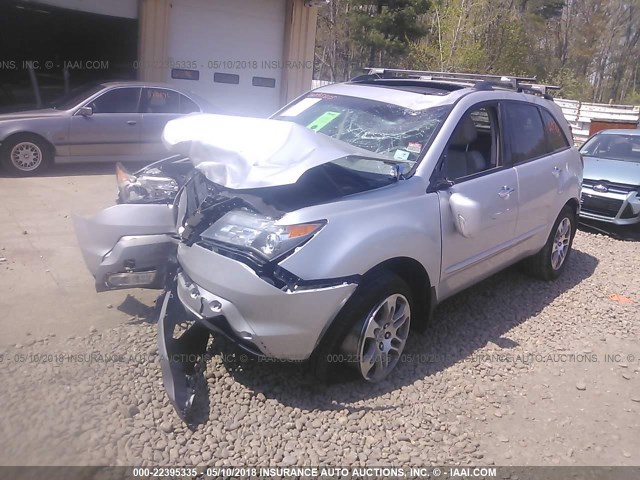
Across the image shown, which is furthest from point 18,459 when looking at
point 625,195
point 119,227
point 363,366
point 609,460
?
point 625,195

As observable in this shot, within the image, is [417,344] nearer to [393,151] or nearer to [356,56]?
[393,151]

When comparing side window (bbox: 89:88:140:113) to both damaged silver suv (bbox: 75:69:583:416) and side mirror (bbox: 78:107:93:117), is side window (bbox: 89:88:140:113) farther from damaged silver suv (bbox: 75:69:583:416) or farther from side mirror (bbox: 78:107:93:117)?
damaged silver suv (bbox: 75:69:583:416)

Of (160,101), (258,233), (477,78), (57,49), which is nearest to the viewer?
(258,233)

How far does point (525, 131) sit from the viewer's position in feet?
16.1

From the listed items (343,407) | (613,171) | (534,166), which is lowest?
(343,407)

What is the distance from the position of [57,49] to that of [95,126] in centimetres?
733

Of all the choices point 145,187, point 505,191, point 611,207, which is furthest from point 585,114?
point 145,187

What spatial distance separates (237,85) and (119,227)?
9.16m

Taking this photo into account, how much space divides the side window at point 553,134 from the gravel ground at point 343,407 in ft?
6.06

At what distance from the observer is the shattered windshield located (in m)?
3.96

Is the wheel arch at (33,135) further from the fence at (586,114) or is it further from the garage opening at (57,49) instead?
the fence at (586,114)

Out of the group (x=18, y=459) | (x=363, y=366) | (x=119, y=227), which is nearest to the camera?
(x=18, y=459)

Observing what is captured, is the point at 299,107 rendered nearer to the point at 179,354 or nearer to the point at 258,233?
the point at 258,233

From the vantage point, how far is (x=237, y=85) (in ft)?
40.8
